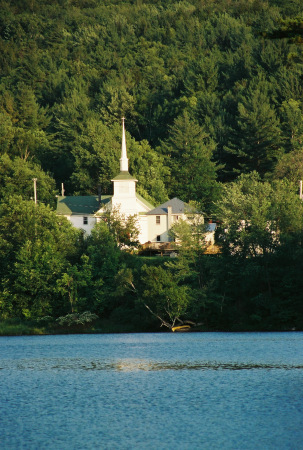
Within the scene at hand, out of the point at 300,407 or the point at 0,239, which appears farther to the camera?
the point at 0,239

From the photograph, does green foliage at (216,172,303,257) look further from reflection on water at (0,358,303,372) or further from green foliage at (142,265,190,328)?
reflection on water at (0,358,303,372)

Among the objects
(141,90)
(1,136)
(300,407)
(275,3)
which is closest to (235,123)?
(141,90)

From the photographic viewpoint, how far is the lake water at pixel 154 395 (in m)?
29.4

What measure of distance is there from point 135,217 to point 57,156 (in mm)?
41346

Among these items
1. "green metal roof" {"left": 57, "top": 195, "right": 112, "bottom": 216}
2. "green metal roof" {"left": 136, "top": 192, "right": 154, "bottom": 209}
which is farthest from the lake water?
"green metal roof" {"left": 57, "top": 195, "right": 112, "bottom": 216}

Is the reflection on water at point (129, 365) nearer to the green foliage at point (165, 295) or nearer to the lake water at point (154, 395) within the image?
the lake water at point (154, 395)

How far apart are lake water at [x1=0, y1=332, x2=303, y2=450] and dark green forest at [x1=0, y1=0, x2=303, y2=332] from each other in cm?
886

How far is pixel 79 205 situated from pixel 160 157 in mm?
18798

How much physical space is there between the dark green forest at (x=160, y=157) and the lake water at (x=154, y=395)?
886cm

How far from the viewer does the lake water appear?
29.4m

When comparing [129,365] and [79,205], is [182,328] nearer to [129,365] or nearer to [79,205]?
[129,365]

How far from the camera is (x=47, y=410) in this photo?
34.8 meters

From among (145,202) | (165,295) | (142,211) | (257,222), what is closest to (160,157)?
(145,202)

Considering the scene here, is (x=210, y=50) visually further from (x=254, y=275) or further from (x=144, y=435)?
(x=144, y=435)
